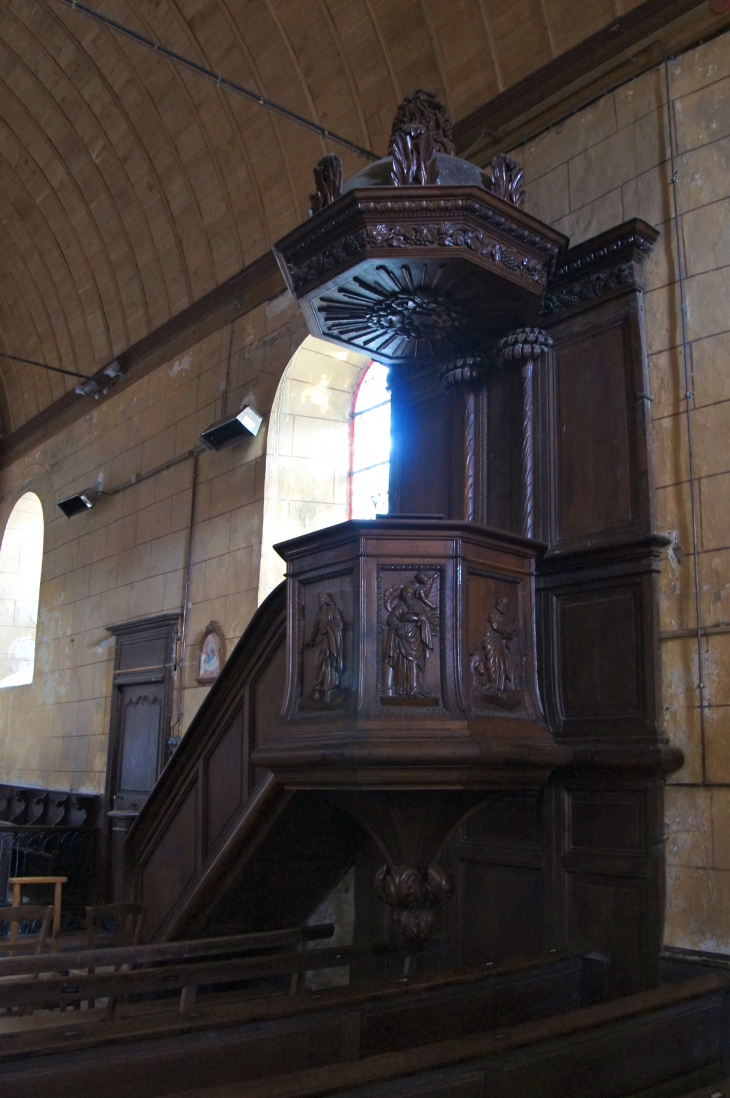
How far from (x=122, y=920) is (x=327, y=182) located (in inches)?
167

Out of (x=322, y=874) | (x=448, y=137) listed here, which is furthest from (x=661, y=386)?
(x=322, y=874)

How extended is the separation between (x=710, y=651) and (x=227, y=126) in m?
6.09

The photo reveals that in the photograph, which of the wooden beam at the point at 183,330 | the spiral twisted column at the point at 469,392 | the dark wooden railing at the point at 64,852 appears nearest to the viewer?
the spiral twisted column at the point at 469,392

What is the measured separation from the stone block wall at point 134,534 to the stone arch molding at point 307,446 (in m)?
0.11

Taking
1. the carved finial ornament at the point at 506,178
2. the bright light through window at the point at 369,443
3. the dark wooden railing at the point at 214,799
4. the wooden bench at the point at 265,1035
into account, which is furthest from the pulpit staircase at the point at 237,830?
the bright light through window at the point at 369,443

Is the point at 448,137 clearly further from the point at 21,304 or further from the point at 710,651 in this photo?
the point at 21,304

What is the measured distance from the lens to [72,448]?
37.5 feet

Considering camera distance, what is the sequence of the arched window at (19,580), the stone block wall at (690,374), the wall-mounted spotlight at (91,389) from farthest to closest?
1. the arched window at (19,580)
2. the wall-mounted spotlight at (91,389)
3. the stone block wall at (690,374)

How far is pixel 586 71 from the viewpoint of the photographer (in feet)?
18.7

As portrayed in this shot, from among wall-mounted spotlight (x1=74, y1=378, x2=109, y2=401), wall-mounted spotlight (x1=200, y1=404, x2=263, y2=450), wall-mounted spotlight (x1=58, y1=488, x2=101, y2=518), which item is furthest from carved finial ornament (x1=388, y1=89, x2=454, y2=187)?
wall-mounted spotlight (x1=74, y1=378, x2=109, y2=401)

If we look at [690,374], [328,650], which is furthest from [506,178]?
[328,650]

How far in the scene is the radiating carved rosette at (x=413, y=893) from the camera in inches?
150

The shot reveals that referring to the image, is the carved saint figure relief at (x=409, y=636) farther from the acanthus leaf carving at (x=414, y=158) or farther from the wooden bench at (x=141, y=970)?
the acanthus leaf carving at (x=414, y=158)

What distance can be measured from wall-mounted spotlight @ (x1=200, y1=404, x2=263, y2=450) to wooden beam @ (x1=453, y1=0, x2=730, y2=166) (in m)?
2.63
